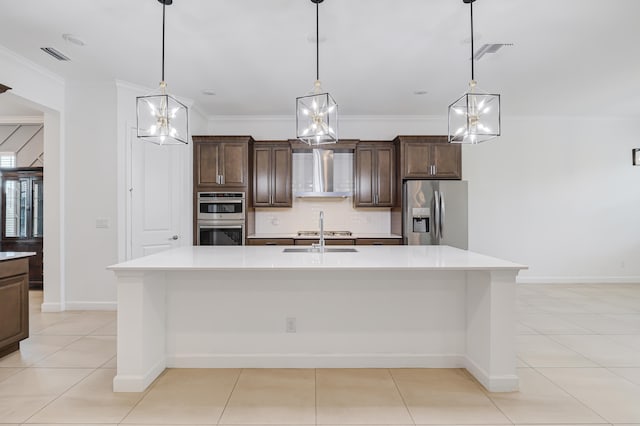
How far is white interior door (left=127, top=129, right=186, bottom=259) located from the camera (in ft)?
14.8

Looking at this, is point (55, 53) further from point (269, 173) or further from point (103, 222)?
point (269, 173)

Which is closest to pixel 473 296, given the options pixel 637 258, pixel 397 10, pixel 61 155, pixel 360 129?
pixel 397 10

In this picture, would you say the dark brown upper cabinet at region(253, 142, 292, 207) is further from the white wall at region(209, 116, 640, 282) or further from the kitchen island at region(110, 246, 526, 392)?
the white wall at region(209, 116, 640, 282)

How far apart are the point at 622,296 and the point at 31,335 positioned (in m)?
7.22

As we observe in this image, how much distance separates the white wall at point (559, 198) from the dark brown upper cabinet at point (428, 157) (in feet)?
2.65

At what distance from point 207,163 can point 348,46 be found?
274 cm

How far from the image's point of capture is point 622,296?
5172 mm

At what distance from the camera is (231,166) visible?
5.24 metres

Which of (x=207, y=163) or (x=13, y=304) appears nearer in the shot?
(x=13, y=304)

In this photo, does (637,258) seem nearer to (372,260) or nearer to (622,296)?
(622,296)

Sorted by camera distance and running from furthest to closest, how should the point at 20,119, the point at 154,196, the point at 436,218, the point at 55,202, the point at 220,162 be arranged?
the point at 20,119, the point at 220,162, the point at 436,218, the point at 154,196, the point at 55,202

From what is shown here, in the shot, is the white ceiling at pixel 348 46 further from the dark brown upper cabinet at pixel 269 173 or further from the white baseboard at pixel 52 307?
the white baseboard at pixel 52 307

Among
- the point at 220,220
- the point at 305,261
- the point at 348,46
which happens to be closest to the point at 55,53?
the point at 220,220

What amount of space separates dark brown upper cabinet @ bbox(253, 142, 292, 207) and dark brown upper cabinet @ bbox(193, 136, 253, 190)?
25 cm
